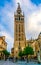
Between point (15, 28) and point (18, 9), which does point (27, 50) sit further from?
point (18, 9)

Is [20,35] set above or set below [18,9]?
below

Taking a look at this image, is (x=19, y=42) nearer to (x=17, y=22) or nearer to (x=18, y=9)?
(x=17, y=22)

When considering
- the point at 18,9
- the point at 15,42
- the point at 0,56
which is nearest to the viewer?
the point at 0,56

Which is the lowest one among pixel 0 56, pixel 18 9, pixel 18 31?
pixel 0 56

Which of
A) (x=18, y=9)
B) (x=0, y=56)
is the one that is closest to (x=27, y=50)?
(x=0, y=56)

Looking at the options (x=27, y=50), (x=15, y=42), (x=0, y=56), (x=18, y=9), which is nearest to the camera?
(x=27, y=50)

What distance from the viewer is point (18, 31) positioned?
16962 cm

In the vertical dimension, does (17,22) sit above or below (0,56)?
above

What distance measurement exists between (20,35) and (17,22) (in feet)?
29.9

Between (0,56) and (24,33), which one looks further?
(24,33)

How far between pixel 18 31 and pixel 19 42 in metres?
6.81

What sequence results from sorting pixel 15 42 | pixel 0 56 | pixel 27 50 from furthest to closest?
1. pixel 15 42
2. pixel 0 56
3. pixel 27 50

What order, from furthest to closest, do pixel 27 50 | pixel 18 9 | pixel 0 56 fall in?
pixel 18 9 → pixel 0 56 → pixel 27 50

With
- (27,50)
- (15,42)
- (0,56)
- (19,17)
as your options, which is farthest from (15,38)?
(27,50)
